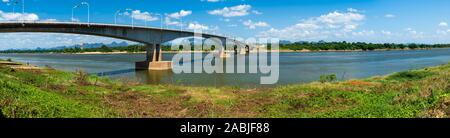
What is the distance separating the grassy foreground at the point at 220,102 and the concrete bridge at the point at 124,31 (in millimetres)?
25717

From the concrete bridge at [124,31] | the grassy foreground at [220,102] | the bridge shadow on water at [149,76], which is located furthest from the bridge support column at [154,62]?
the grassy foreground at [220,102]

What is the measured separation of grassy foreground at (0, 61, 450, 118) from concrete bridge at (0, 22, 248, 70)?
2572 centimetres

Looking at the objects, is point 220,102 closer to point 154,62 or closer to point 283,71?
point 283,71

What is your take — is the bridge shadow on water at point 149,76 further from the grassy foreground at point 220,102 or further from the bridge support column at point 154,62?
the grassy foreground at point 220,102

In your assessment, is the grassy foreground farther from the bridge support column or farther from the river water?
the bridge support column

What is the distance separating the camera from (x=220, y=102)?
18016mm

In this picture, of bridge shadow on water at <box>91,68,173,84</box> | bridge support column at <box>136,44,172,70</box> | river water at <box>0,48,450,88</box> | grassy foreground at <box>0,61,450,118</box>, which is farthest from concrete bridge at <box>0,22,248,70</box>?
grassy foreground at <box>0,61,450,118</box>

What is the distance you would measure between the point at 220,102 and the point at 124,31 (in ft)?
144

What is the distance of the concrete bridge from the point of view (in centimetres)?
4619

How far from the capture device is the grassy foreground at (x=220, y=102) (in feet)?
43.3

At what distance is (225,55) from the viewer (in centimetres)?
10419
